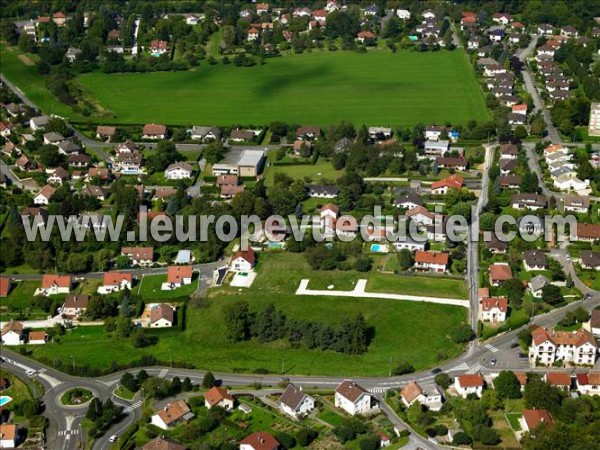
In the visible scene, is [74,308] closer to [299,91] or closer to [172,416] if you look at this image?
[172,416]

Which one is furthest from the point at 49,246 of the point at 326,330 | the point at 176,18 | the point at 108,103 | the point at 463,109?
the point at 176,18

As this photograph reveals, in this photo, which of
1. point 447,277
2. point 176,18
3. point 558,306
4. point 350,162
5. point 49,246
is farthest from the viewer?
point 176,18

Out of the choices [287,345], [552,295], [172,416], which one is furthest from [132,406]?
[552,295]

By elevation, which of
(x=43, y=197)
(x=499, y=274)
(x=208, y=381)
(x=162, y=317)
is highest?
(x=499, y=274)

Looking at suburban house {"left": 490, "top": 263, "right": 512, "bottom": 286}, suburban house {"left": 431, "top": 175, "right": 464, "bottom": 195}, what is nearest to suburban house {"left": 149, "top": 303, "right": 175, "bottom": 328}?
suburban house {"left": 490, "top": 263, "right": 512, "bottom": 286}

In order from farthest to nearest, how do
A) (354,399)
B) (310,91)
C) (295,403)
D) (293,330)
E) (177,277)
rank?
(310,91) → (177,277) → (293,330) → (295,403) → (354,399)

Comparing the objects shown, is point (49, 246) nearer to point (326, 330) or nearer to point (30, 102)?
point (326, 330)

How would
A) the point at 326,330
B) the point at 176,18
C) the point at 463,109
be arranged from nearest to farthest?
the point at 326,330 < the point at 463,109 < the point at 176,18
